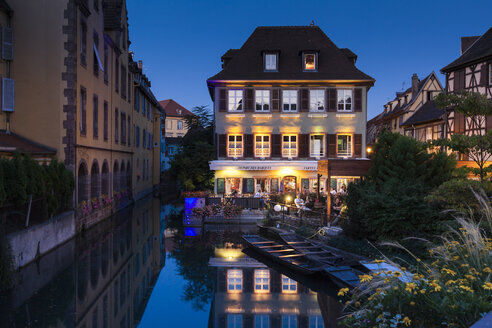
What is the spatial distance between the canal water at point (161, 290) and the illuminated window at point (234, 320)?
0.02 metres

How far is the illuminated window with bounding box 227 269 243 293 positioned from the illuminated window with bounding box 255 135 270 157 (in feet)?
48.7

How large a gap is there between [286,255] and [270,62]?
17.0m

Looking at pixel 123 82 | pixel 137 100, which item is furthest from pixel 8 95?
pixel 137 100

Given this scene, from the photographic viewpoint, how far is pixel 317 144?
25859 mm

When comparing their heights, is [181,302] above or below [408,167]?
below

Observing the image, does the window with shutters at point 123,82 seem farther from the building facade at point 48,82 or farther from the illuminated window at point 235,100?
the building facade at point 48,82

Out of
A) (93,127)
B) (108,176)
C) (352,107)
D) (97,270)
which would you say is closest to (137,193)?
(108,176)

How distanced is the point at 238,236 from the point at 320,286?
681 centimetres

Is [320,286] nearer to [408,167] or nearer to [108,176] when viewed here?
[408,167]

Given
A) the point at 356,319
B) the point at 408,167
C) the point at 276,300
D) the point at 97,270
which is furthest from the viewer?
the point at 408,167

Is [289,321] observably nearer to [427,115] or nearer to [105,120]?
A: [105,120]

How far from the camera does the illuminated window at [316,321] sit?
754 cm

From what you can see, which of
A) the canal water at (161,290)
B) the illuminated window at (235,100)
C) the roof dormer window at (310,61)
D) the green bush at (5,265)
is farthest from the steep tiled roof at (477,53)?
the green bush at (5,265)

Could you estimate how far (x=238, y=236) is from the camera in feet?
53.7
